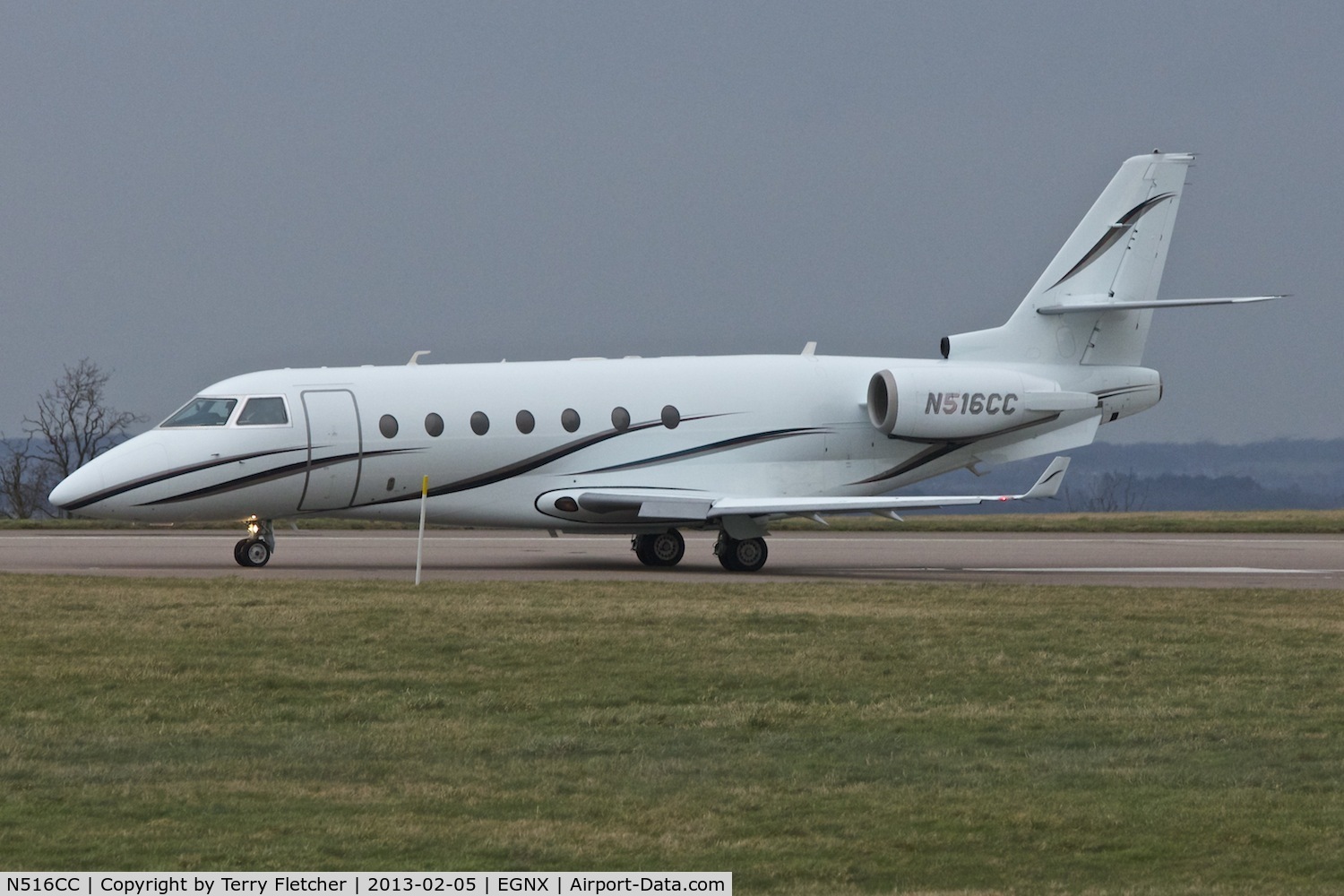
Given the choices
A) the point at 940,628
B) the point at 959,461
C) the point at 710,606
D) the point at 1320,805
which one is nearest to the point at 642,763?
the point at 1320,805

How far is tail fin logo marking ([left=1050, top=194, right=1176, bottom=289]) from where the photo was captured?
90.3ft

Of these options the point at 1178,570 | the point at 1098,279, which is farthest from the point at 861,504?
the point at 1098,279

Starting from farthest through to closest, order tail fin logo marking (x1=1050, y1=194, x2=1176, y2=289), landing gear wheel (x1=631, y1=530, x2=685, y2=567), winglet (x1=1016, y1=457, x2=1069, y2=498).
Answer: tail fin logo marking (x1=1050, y1=194, x2=1176, y2=289)
landing gear wheel (x1=631, y1=530, x2=685, y2=567)
winglet (x1=1016, y1=457, x2=1069, y2=498)

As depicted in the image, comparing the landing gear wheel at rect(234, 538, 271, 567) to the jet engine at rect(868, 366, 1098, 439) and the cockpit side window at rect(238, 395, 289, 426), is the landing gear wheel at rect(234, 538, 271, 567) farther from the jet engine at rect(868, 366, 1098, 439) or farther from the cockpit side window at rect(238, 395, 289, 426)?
the jet engine at rect(868, 366, 1098, 439)

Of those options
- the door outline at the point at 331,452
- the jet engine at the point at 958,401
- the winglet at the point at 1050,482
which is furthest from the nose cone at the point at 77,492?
the winglet at the point at 1050,482

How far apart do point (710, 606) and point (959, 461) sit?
34.9 feet

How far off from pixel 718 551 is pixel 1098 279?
8171mm

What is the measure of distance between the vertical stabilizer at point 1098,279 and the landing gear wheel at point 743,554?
5289mm

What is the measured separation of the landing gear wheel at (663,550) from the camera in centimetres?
2566

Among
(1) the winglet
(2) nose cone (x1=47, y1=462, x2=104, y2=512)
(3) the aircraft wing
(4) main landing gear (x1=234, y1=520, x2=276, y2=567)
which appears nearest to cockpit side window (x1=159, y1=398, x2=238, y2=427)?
(2) nose cone (x1=47, y1=462, x2=104, y2=512)

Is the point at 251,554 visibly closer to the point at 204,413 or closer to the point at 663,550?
the point at 204,413

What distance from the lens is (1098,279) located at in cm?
Result: 2769

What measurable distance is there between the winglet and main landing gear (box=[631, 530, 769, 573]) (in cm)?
405
